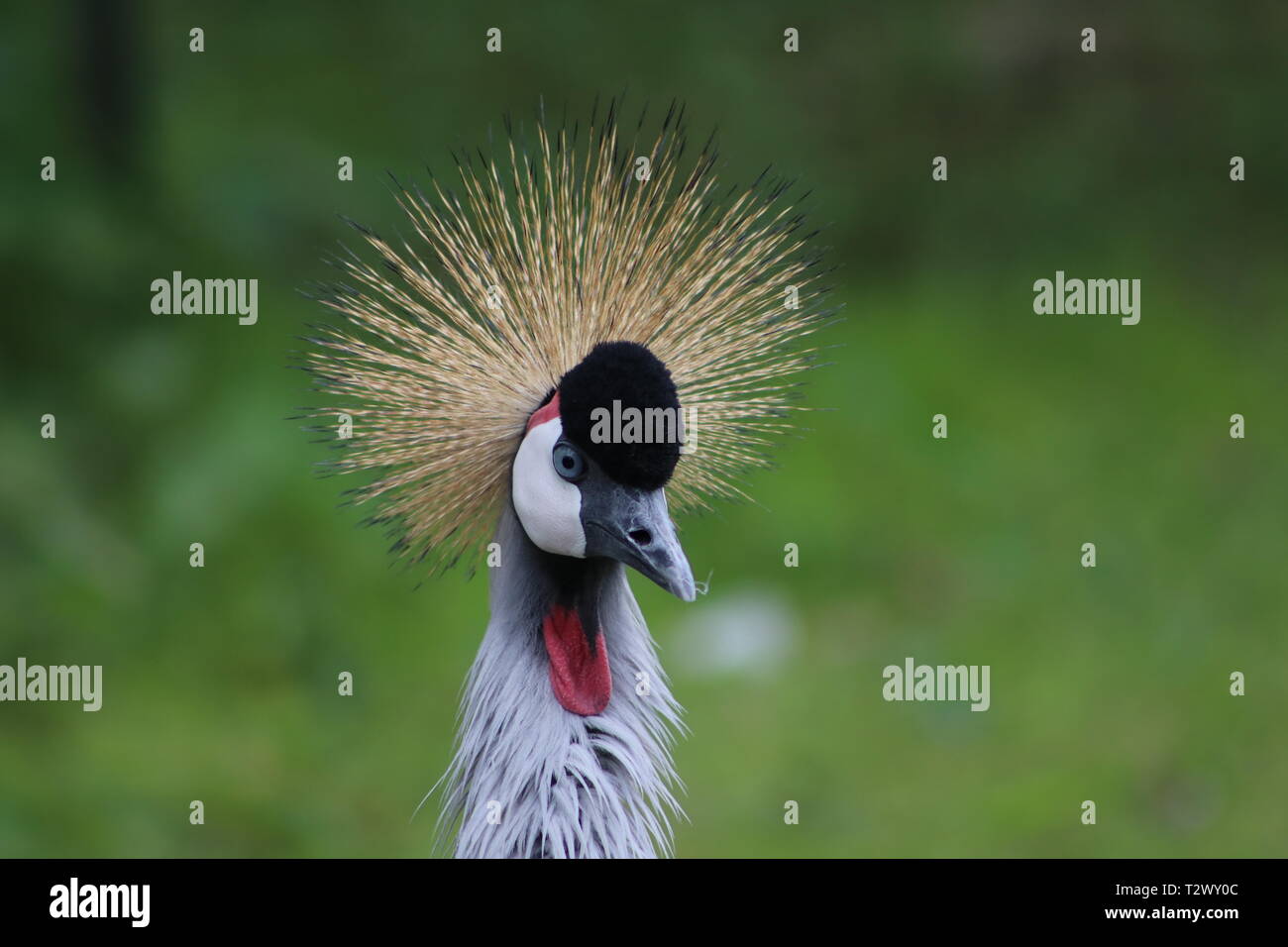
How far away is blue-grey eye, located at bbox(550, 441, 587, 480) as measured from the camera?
2137mm

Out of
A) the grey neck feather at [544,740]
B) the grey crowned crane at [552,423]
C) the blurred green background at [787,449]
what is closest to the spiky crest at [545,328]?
the grey crowned crane at [552,423]

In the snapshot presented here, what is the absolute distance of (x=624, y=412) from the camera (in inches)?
82.7

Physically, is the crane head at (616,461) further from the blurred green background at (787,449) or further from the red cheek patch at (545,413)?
the blurred green background at (787,449)

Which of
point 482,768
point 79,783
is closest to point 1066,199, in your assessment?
point 79,783

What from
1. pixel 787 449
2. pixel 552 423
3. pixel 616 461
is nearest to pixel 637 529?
pixel 616 461

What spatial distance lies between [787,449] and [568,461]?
129 inches

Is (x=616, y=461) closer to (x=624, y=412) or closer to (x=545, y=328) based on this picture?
(x=624, y=412)

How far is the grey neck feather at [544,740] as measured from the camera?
2.25 m

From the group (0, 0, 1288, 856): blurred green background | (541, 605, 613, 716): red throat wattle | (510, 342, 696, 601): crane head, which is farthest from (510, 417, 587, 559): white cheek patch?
(0, 0, 1288, 856): blurred green background

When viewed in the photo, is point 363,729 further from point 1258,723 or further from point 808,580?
point 1258,723

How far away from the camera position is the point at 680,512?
2.48m

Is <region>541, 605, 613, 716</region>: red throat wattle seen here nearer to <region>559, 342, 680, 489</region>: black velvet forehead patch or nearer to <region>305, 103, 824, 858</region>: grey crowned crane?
<region>305, 103, 824, 858</region>: grey crowned crane

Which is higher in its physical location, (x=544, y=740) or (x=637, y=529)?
(x=637, y=529)

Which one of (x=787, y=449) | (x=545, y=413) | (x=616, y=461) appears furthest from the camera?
(x=787, y=449)
